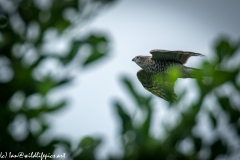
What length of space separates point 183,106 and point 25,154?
1.28 m

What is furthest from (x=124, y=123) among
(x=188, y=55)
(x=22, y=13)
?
(x=188, y=55)

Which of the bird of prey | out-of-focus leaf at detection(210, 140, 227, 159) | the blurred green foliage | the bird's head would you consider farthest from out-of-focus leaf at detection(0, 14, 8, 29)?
the bird's head

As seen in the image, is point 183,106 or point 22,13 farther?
point 22,13

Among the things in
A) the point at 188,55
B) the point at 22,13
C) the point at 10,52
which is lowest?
the point at 10,52

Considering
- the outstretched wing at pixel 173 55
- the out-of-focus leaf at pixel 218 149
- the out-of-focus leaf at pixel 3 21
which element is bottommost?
the out-of-focus leaf at pixel 218 149

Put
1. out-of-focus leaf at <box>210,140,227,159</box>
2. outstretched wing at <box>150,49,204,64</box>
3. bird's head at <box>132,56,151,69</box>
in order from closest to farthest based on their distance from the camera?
out-of-focus leaf at <box>210,140,227,159</box> → outstretched wing at <box>150,49,204,64</box> → bird's head at <box>132,56,151,69</box>

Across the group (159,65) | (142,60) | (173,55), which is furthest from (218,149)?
(142,60)

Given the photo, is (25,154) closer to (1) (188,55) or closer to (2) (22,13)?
(2) (22,13)

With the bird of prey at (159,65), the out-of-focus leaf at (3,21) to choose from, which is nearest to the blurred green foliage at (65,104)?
the out-of-focus leaf at (3,21)

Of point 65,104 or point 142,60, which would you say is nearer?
point 65,104

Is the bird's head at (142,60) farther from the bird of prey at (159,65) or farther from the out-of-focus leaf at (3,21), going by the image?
the out-of-focus leaf at (3,21)

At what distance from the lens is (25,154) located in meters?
3.99

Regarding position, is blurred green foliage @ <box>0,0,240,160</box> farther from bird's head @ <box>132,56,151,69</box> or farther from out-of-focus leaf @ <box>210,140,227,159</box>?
bird's head @ <box>132,56,151,69</box>

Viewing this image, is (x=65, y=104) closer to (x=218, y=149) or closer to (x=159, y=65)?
(x=218, y=149)
